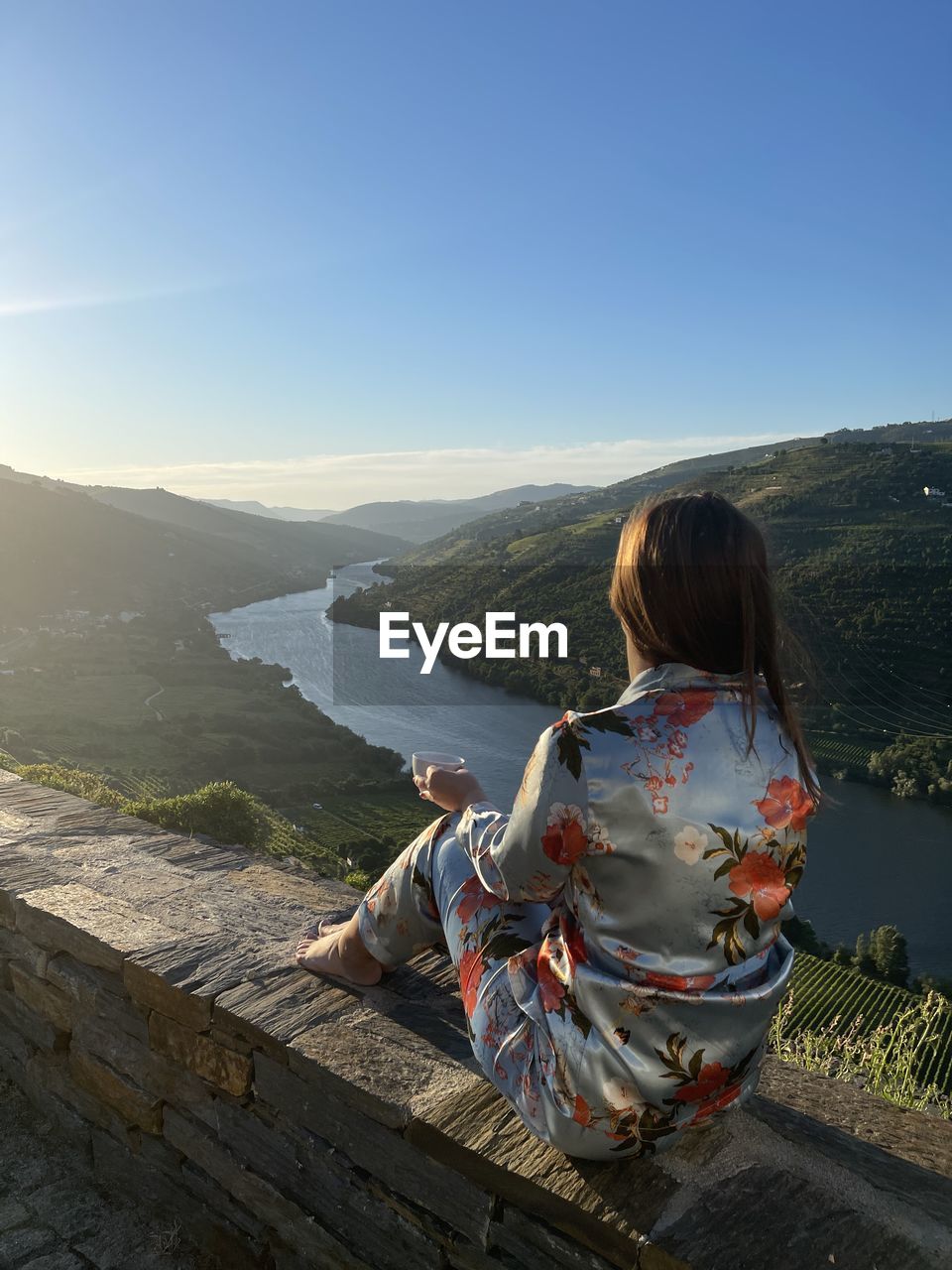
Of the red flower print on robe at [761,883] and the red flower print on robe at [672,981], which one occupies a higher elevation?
the red flower print on robe at [761,883]

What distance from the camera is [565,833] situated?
3.05ft

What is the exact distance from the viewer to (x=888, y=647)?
3219 centimetres

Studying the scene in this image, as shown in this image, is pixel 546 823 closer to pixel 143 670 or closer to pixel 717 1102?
pixel 717 1102

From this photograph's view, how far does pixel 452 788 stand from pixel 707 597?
579 mm

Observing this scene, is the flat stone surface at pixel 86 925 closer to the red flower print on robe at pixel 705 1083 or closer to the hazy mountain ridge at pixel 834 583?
the red flower print on robe at pixel 705 1083

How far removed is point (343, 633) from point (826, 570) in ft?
84.9

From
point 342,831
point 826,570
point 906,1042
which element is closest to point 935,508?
point 826,570

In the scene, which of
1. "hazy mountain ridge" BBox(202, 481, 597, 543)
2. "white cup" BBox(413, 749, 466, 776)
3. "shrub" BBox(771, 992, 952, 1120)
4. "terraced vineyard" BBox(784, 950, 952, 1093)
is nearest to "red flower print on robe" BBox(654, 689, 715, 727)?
"white cup" BBox(413, 749, 466, 776)

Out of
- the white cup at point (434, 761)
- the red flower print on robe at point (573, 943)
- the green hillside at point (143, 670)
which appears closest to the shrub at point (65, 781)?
the white cup at point (434, 761)

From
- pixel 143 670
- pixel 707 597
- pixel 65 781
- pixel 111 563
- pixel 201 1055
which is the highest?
pixel 707 597

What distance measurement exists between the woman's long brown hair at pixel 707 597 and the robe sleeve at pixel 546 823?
169 mm

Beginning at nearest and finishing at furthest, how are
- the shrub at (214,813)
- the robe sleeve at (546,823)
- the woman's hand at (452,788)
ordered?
the robe sleeve at (546,823) < the woman's hand at (452,788) < the shrub at (214,813)

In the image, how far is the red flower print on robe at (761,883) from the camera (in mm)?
954

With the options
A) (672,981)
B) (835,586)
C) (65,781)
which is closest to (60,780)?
(65,781)
